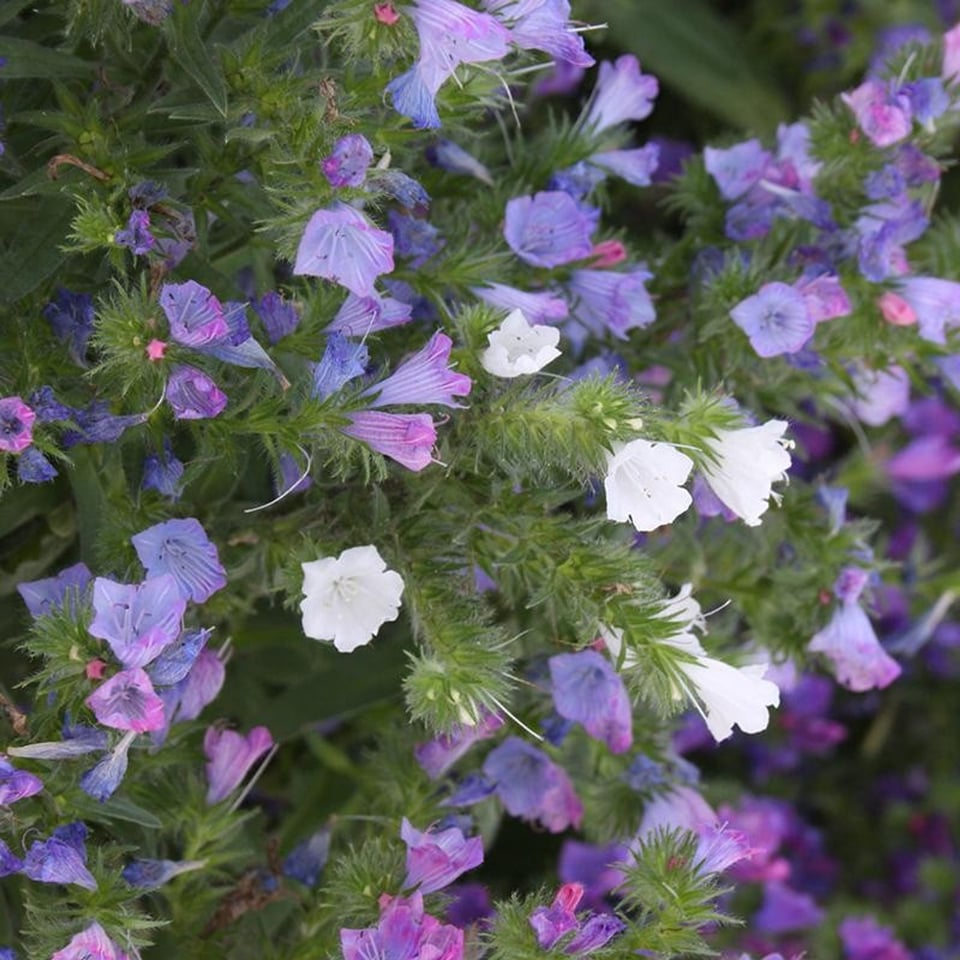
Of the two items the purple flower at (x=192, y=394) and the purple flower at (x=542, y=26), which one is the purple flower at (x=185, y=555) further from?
the purple flower at (x=542, y=26)

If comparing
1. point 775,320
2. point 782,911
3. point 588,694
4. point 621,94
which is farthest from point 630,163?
point 782,911

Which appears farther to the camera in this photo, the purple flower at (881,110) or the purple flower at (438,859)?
the purple flower at (881,110)

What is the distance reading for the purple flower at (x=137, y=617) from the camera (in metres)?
0.80

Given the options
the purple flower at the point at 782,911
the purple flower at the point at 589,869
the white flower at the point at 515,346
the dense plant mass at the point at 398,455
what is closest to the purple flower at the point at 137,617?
the dense plant mass at the point at 398,455

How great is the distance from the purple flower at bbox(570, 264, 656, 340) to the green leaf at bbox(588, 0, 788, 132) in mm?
677

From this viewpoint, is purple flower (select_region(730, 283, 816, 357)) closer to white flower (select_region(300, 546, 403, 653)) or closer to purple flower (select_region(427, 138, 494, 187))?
purple flower (select_region(427, 138, 494, 187))

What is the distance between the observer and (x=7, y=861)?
831mm

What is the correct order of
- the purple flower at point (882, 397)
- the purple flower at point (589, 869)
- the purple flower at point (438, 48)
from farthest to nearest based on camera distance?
the purple flower at point (589, 869), the purple flower at point (882, 397), the purple flower at point (438, 48)

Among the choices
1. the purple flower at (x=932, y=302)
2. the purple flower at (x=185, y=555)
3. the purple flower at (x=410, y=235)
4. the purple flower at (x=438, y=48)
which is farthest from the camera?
the purple flower at (x=932, y=302)

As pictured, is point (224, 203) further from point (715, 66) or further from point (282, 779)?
point (715, 66)

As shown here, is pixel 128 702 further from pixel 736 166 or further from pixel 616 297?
pixel 736 166

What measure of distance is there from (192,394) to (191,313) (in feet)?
0.15

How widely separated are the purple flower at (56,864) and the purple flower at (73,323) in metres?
0.28

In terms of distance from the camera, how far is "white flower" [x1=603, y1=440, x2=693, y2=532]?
0.80 metres
